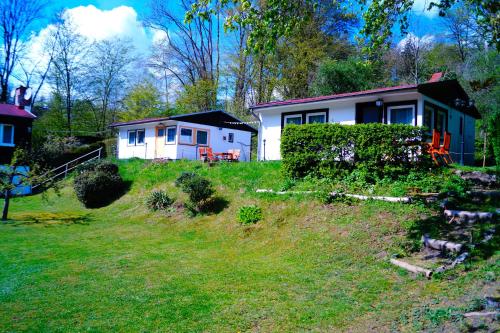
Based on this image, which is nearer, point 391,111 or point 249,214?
point 249,214

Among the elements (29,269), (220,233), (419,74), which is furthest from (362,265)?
(419,74)

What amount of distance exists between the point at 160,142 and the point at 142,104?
18.4m

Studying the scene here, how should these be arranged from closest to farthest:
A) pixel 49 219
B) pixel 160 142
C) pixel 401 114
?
pixel 49 219
pixel 401 114
pixel 160 142

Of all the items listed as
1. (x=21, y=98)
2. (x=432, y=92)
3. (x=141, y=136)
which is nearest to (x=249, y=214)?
(x=432, y=92)

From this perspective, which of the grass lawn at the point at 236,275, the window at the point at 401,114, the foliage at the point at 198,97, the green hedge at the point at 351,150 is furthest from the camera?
the foliage at the point at 198,97

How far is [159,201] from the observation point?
14.6 m

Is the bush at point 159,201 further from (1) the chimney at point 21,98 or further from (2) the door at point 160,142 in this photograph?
(1) the chimney at point 21,98

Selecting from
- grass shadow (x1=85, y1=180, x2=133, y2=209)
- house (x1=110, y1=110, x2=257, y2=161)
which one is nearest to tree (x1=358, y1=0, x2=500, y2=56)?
grass shadow (x1=85, y1=180, x2=133, y2=209)

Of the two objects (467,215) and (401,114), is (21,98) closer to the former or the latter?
(401,114)

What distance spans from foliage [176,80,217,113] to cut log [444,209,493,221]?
32.5m

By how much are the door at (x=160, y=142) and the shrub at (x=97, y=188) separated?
600 centimetres

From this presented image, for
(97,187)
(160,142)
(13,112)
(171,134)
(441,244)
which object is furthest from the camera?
(13,112)

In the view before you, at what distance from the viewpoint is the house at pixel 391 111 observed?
14805 millimetres

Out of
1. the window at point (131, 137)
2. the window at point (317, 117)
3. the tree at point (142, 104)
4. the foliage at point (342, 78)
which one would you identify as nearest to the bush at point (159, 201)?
the window at point (317, 117)
